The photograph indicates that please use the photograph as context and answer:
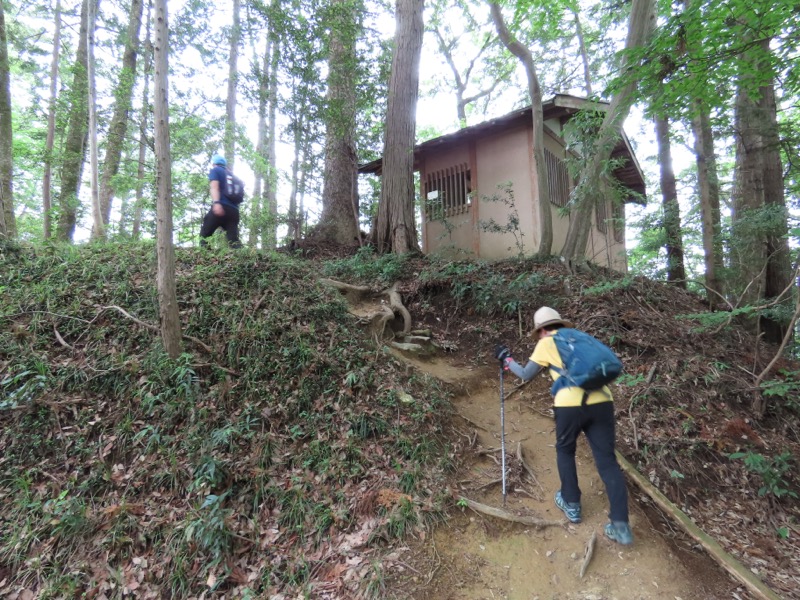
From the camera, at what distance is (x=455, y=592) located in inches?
112

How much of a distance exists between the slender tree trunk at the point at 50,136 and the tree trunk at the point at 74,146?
0.37m

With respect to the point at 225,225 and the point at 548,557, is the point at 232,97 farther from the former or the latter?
the point at 548,557

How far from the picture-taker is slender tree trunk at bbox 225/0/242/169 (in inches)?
468

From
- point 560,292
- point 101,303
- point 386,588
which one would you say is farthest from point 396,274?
point 386,588

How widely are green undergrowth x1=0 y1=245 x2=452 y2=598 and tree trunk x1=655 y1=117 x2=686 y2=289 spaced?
6.26 meters

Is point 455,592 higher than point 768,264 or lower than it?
lower

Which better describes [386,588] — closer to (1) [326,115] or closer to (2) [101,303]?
(2) [101,303]

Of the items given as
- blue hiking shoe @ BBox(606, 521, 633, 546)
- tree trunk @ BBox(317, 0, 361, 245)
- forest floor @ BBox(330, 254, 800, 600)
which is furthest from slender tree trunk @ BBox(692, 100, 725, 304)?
tree trunk @ BBox(317, 0, 361, 245)

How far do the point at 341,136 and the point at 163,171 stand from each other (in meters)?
6.24

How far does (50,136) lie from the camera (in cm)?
1177

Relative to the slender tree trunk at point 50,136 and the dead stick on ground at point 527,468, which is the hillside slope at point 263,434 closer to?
the dead stick on ground at point 527,468

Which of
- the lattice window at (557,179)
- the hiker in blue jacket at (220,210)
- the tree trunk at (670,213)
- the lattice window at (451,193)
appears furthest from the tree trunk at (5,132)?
the tree trunk at (670,213)

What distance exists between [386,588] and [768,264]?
8.04 m

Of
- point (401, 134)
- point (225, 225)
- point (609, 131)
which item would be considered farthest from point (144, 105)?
point (609, 131)
